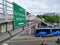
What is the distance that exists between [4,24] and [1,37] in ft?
1.47

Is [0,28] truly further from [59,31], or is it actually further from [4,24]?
[59,31]

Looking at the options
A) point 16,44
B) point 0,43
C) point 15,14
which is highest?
point 15,14

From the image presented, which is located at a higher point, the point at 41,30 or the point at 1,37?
the point at 1,37

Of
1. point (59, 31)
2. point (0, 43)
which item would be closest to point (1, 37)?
point (0, 43)

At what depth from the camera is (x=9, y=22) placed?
7.00 meters

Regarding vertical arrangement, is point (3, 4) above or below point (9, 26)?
above

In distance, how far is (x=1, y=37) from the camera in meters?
6.23

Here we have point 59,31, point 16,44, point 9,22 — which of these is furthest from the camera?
point 59,31

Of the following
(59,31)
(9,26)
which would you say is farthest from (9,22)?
(59,31)

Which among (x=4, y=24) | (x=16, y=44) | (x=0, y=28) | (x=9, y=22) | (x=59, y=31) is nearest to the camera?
(x=0, y=28)

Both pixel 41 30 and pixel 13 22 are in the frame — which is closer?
pixel 13 22

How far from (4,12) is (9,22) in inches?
27.8

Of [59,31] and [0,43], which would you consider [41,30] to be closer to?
[59,31]

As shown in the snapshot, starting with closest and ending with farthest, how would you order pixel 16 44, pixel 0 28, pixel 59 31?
pixel 0 28
pixel 16 44
pixel 59 31
